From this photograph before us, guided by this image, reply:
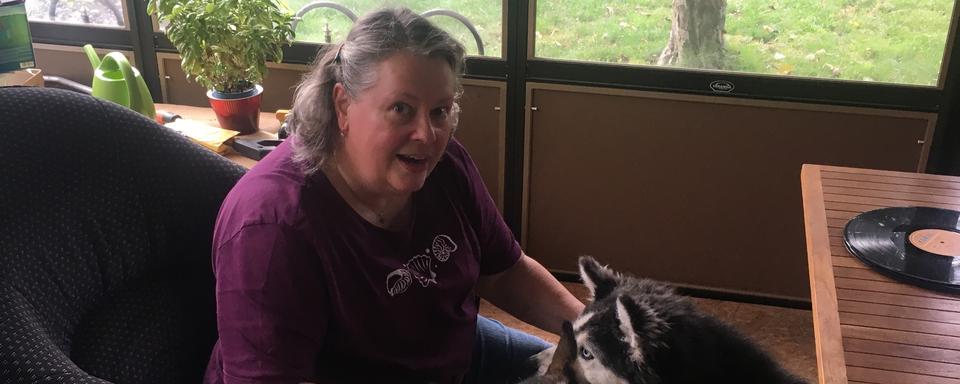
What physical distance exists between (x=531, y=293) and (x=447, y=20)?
5.03ft

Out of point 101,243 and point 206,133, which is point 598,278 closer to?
point 101,243

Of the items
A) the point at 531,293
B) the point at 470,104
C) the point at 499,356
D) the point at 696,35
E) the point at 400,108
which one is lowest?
the point at 499,356

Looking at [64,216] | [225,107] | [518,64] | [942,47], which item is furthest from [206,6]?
[942,47]

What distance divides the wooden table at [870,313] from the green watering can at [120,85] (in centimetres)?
178

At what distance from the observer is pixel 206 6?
2469mm

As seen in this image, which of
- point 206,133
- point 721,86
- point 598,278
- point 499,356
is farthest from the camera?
point 721,86

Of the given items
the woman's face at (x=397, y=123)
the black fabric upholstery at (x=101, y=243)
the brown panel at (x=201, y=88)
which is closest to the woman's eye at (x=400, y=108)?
the woman's face at (x=397, y=123)

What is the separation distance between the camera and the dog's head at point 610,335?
1.52m

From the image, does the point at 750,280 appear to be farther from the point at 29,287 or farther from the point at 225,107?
the point at 29,287

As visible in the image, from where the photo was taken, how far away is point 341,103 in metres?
1.48

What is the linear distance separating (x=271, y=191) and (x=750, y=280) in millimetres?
2210

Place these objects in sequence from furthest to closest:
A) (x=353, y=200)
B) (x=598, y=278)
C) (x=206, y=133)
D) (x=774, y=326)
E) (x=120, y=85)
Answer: (x=774, y=326)
(x=206, y=133)
(x=120, y=85)
(x=598, y=278)
(x=353, y=200)

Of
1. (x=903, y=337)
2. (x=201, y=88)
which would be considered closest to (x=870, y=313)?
(x=903, y=337)

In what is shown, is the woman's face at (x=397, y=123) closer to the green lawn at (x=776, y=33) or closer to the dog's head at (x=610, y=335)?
the dog's head at (x=610, y=335)
